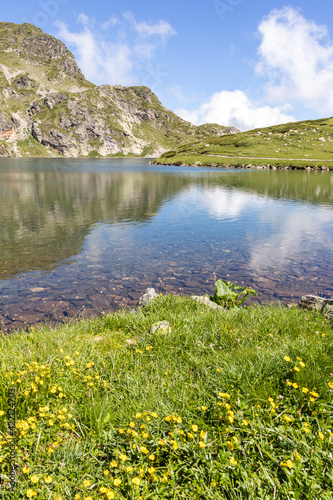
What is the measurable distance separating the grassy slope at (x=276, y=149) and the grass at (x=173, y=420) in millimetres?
119203

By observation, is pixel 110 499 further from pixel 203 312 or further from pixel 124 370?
pixel 203 312

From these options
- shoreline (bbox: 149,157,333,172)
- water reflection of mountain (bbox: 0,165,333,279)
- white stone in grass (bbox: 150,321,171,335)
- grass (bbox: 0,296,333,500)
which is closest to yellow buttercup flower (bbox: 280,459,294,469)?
grass (bbox: 0,296,333,500)

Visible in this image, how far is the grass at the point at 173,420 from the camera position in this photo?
326cm

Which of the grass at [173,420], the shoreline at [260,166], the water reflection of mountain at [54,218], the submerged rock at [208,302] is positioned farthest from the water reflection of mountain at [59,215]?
the shoreline at [260,166]

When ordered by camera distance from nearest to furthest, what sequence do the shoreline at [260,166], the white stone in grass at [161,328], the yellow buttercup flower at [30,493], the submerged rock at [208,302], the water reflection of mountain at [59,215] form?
1. the yellow buttercup flower at [30,493]
2. the white stone in grass at [161,328]
3. the submerged rock at [208,302]
4. the water reflection of mountain at [59,215]
5. the shoreline at [260,166]

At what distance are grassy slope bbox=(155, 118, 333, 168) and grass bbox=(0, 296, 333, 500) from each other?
119203 millimetres

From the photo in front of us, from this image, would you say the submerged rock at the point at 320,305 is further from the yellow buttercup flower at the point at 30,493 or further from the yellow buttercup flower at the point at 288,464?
the yellow buttercup flower at the point at 30,493

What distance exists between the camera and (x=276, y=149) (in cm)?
15200

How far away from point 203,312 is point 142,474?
5.22 m

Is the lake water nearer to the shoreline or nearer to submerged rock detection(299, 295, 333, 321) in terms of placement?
submerged rock detection(299, 295, 333, 321)

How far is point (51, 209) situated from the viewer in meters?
31.3

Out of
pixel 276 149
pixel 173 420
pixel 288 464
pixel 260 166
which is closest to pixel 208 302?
pixel 173 420

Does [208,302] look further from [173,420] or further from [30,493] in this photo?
[30,493]

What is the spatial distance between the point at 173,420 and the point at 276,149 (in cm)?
17203
